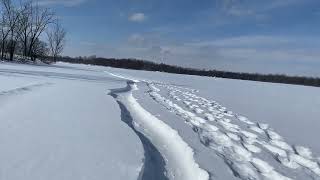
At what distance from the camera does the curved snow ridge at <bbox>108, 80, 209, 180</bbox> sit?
16.0 ft

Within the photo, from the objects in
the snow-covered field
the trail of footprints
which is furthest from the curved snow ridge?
the trail of footprints

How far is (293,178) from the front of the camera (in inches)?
197

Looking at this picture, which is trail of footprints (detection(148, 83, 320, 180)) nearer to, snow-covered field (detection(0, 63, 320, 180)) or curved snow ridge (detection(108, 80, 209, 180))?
snow-covered field (detection(0, 63, 320, 180))

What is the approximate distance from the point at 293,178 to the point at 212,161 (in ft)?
3.29

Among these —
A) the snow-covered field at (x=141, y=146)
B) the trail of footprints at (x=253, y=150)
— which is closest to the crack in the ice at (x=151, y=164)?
the snow-covered field at (x=141, y=146)

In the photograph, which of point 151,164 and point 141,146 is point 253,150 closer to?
point 141,146

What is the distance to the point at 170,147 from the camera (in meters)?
6.38

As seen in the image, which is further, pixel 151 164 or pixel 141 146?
pixel 141 146

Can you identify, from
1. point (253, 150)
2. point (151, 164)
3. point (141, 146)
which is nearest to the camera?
point (151, 164)

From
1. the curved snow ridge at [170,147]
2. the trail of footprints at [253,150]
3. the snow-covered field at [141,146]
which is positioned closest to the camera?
the snow-covered field at [141,146]

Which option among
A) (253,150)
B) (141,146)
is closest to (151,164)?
(141,146)

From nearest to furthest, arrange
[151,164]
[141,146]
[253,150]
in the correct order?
[151,164], [141,146], [253,150]

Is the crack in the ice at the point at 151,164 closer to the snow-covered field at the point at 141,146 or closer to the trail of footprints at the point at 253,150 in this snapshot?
the snow-covered field at the point at 141,146

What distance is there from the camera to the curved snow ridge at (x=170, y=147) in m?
4.87
